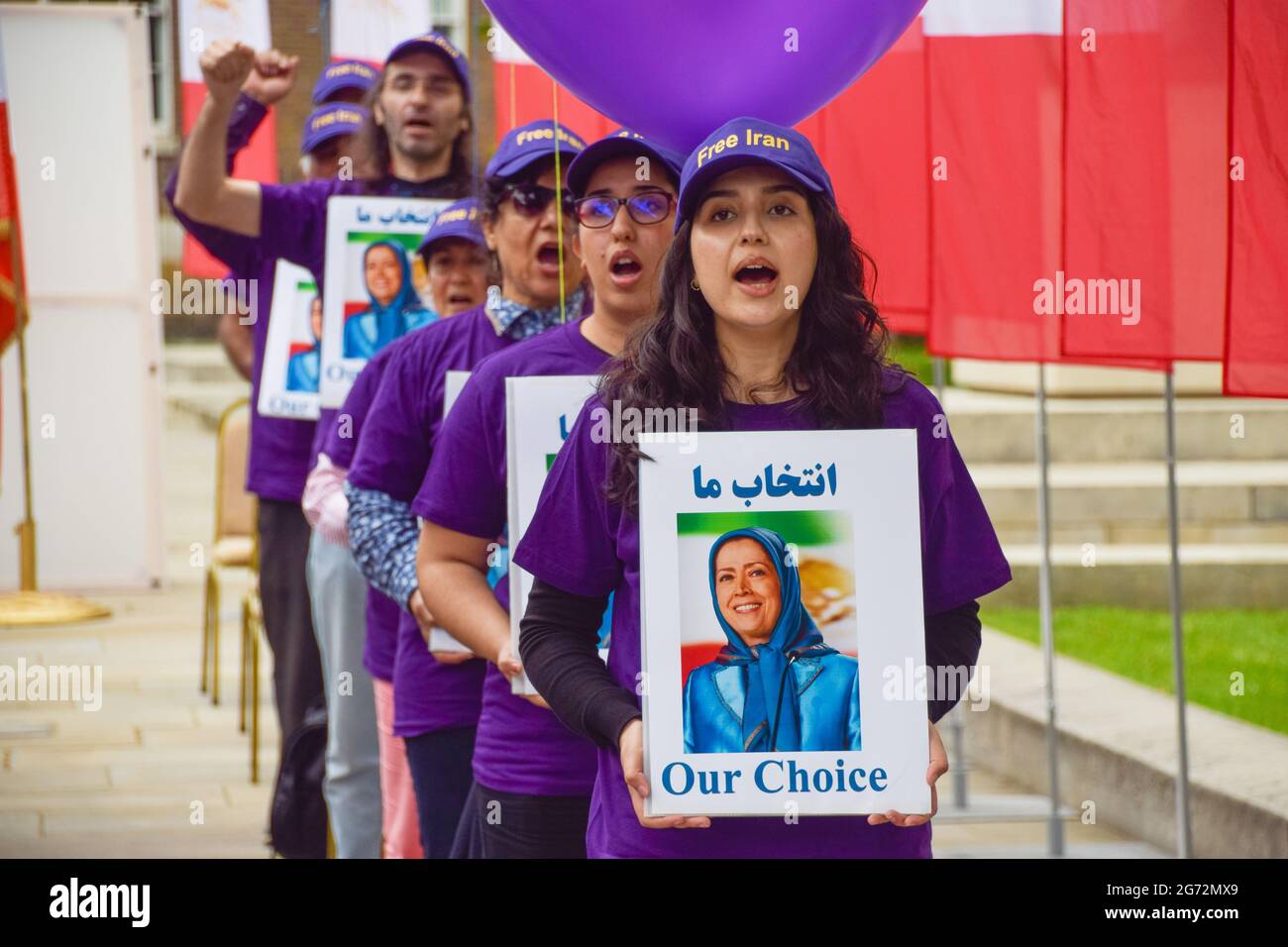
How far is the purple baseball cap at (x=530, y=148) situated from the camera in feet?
13.6

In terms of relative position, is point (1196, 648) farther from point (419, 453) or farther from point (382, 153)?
point (419, 453)

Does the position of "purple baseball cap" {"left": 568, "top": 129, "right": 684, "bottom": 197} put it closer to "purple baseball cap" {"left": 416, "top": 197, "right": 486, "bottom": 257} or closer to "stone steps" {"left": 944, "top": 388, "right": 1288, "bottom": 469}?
"purple baseball cap" {"left": 416, "top": 197, "right": 486, "bottom": 257}

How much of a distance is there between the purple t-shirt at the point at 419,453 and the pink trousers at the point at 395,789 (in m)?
0.44

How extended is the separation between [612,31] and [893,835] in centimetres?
144

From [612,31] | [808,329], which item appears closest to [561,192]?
[612,31]

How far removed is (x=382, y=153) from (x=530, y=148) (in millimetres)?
1662

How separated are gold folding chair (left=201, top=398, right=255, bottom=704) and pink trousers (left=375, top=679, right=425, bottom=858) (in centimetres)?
420

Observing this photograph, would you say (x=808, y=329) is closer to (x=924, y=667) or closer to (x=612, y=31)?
(x=924, y=667)

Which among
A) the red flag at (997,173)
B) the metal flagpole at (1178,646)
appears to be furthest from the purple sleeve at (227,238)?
the metal flagpole at (1178,646)

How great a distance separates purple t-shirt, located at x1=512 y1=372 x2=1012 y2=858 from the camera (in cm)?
284

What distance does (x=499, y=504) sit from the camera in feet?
12.5

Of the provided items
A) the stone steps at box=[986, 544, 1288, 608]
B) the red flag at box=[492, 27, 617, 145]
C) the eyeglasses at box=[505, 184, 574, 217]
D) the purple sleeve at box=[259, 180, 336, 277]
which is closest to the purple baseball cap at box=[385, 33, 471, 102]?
the red flag at box=[492, 27, 617, 145]

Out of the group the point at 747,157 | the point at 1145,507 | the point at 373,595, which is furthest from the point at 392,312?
the point at 1145,507

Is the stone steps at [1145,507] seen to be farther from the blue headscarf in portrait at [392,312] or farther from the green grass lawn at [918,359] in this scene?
the blue headscarf in portrait at [392,312]
